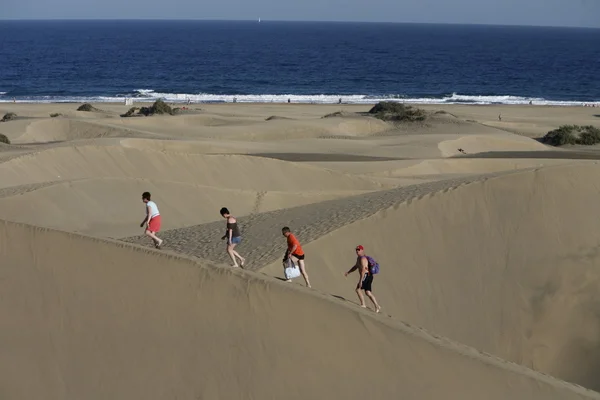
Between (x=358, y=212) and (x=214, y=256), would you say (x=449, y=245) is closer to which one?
(x=358, y=212)

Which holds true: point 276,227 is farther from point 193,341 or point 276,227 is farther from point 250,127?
point 250,127

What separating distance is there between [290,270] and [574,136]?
2941cm

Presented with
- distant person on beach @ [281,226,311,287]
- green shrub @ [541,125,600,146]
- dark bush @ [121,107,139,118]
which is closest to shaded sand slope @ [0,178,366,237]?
distant person on beach @ [281,226,311,287]

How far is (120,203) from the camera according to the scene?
61.8 ft

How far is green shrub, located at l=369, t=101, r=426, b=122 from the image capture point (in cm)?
4259

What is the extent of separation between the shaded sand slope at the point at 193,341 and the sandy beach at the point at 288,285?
0.05 feet

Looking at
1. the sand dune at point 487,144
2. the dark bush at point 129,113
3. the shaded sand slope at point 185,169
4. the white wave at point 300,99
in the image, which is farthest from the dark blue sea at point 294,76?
the shaded sand slope at point 185,169

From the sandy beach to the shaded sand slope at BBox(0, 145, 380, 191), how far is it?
58 mm

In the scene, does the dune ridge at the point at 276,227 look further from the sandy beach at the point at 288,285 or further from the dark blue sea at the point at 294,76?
the dark blue sea at the point at 294,76

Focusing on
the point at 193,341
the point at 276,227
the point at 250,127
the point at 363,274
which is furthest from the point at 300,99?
the point at 193,341

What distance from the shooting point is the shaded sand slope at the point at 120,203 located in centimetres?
1733

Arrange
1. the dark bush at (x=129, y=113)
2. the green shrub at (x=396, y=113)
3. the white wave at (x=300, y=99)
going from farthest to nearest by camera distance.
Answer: the white wave at (x=300, y=99), the dark bush at (x=129, y=113), the green shrub at (x=396, y=113)

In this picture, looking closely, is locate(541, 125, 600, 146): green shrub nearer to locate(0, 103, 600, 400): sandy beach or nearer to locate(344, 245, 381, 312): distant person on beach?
locate(0, 103, 600, 400): sandy beach

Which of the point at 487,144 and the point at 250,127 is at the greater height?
the point at 487,144
